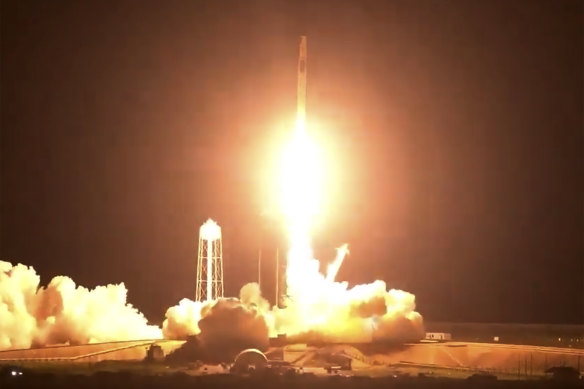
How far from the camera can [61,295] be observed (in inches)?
3445

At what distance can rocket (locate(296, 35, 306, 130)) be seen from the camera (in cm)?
8444

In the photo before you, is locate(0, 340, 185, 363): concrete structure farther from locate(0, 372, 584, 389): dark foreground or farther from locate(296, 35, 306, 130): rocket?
locate(296, 35, 306, 130): rocket

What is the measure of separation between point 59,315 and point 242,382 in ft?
82.5

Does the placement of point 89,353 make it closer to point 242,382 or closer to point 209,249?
point 209,249

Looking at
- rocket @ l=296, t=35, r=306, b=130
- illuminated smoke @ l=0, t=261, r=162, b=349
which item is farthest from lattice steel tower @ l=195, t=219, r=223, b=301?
rocket @ l=296, t=35, r=306, b=130

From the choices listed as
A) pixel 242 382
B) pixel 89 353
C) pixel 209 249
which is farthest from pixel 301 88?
pixel 242 382

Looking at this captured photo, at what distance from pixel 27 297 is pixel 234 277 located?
100ft

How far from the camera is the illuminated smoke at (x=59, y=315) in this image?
278 ft

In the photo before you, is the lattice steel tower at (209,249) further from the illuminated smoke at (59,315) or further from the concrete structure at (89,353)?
the concrete structure at (89,353)

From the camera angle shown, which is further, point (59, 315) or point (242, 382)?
point (59, 315)

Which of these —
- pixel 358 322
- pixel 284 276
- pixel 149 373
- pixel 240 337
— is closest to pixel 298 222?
pixel 284 276

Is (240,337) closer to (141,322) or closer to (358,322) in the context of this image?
(358,322)

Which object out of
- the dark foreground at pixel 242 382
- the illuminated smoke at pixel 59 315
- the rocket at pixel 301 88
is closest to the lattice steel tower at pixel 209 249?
the illuminated smoke at pixel 59 315

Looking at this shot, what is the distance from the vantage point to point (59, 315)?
284 ft
